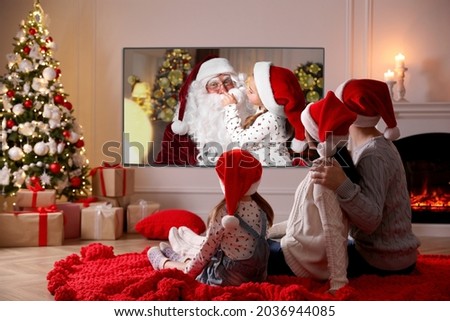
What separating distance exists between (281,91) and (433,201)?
1.97 metres

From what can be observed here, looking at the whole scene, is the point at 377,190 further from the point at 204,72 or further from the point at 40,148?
the point at 204,72

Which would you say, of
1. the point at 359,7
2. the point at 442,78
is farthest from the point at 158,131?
the point at 442,78

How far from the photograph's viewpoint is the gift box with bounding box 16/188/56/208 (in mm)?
4855

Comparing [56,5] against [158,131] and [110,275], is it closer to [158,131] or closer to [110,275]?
[158,131]

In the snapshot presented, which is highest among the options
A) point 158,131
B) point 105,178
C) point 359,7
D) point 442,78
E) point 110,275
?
point 359,7

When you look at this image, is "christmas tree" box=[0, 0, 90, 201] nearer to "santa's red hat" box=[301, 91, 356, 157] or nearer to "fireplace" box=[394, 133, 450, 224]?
"fireplace" box=[394, 133, 450, 224]

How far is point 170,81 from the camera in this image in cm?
599

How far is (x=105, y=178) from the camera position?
18.1 feet

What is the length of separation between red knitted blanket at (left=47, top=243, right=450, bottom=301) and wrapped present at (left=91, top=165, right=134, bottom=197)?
2014 mm

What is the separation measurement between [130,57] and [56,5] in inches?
31.8

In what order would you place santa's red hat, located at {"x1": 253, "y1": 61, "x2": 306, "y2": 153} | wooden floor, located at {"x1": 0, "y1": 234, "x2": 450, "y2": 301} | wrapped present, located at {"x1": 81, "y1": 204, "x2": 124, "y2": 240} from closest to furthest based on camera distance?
wooden floor, located at {"x1": 0, "y1": 234, "x2": 450, "y2": 301} → santa's red hat, located at {"x1": 253, "y1": 61, "x2": 306, "y2": 153} → wrapped present, located at {"x1": 81, "y1": 204, "x2": 124, "y2": 240}

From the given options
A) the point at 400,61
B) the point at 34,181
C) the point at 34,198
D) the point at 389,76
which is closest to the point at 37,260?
the point at 34,198

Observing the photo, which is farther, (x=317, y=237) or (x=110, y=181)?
(x=110, y=181)

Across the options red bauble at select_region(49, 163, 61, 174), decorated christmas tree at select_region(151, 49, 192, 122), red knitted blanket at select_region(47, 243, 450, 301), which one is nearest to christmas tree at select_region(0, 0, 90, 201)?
red bauble at select_region(49, 163, 61, 174)
